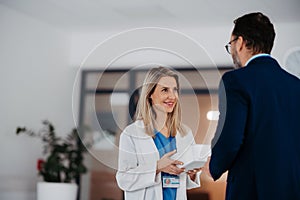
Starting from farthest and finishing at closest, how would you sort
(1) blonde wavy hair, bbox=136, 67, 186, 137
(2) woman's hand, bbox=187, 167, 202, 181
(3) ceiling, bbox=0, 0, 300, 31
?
(3) ceiling, bbox=0, 0, 300, 31
(2) woman's hand, bbox=187, 167, 202, 181
(1) blonde wavy hair, bbox=136, 67, 186, 137

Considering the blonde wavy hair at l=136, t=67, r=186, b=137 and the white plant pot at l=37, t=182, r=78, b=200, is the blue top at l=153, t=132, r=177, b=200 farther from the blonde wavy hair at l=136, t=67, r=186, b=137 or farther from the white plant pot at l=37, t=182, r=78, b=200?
the white plant pot at l=37, t=182, r=78, b=200

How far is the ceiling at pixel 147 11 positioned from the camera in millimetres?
3963

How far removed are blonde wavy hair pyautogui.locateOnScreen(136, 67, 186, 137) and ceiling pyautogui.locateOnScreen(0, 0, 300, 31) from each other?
9.14ft

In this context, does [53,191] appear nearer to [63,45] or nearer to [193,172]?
[63,45]

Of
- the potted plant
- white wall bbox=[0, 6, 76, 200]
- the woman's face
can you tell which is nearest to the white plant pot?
the potted plant

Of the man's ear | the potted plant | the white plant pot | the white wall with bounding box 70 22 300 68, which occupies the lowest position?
the white plant pot

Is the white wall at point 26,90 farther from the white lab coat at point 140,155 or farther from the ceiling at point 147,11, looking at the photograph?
the white lab coat at point 140,155

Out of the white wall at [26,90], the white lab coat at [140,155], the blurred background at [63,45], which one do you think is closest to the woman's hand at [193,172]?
the white lab coat at [140,155]

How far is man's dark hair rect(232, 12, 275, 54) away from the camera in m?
1.45

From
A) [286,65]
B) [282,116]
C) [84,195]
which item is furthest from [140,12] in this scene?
[282,116]

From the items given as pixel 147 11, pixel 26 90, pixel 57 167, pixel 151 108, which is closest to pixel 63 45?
pixel 26 90

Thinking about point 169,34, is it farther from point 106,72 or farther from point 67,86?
point 67,86

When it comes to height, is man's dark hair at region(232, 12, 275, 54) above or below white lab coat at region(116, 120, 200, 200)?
above

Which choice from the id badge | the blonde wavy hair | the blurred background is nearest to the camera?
the blonde wavy hair
